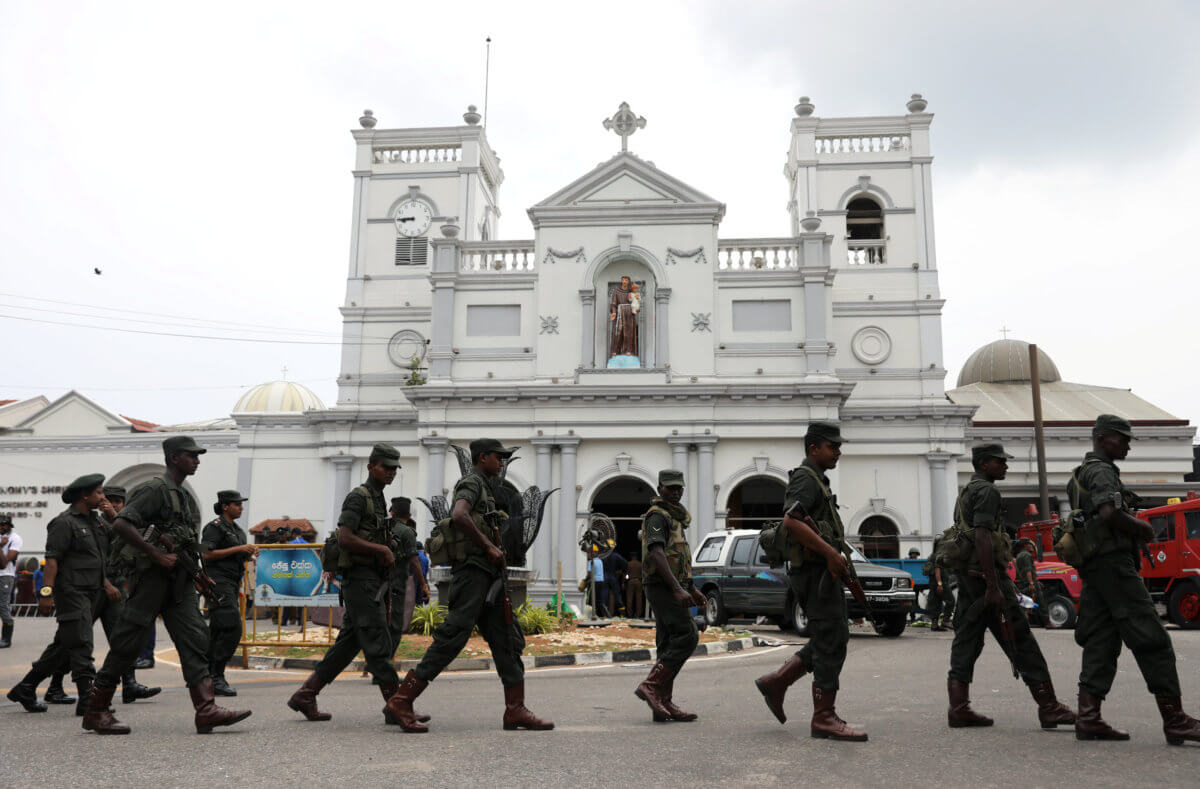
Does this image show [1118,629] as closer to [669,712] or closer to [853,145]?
[669,712]

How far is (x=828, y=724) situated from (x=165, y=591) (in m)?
4.38

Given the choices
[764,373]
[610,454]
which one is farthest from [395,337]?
[764,373]

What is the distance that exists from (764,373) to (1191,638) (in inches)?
576

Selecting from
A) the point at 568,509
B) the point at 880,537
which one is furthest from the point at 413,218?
the point at 880,537

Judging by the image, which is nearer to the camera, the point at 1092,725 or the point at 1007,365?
the point at 1092,725

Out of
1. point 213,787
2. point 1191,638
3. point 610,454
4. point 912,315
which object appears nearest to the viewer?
point 213,787

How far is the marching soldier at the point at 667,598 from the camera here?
23.1ft

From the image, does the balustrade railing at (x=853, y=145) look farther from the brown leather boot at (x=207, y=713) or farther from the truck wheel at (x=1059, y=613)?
the brown leather boot at (x=207, y=713)

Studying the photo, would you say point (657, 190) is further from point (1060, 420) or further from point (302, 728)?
point (302, 728)

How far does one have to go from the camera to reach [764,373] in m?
28.2

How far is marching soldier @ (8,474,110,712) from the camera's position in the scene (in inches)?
302

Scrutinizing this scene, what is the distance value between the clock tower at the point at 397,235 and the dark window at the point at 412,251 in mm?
33

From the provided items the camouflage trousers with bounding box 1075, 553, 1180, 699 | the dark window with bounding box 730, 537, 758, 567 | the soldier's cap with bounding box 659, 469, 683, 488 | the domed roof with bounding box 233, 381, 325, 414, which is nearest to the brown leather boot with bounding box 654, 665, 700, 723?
the soldier's cap with bounding box 659, 469, 683, 488

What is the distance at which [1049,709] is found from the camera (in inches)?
254
